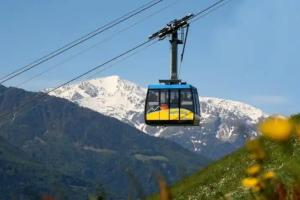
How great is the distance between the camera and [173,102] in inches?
1810

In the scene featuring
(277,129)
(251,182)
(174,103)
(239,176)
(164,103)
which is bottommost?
(251,182)

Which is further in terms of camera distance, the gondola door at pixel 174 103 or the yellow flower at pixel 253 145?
the gondola door at pixel 174 103

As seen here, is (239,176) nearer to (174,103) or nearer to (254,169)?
(174,103)

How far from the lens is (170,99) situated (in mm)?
46125

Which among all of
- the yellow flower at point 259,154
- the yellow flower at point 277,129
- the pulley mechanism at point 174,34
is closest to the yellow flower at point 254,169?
the yellow flower at point 259,154

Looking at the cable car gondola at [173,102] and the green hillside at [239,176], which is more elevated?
the cable car gondola at [173,102]

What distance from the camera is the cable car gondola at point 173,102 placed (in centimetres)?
4434

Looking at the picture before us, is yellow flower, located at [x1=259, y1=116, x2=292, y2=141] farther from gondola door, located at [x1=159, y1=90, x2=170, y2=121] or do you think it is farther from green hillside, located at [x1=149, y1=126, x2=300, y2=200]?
gondola door, located at [x1=159, y1=90, x2=170, y2=121]

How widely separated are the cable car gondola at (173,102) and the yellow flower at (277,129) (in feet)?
133

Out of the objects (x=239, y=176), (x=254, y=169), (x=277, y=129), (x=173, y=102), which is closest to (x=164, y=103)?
(x=173, y=102)

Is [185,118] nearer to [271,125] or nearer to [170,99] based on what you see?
[170,99]

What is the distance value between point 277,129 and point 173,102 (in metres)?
43.7

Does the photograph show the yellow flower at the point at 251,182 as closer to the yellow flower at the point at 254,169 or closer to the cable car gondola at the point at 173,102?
the yellow flower at the point at 254,169

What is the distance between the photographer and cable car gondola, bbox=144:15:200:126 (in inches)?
1746
